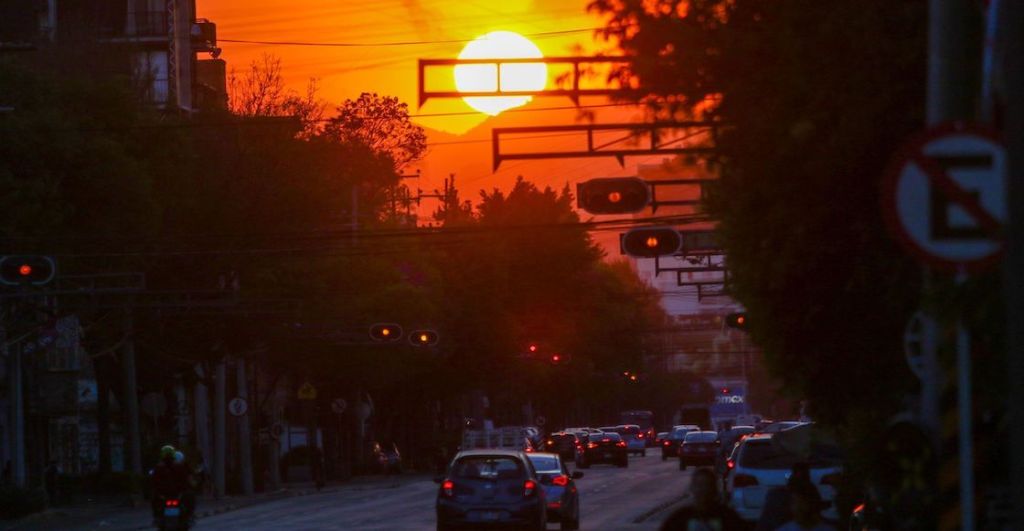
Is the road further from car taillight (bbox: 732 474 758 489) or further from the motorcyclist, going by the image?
the motorcyclist

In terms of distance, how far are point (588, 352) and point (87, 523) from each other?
6734 cm

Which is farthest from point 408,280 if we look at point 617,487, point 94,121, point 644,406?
point 644,406

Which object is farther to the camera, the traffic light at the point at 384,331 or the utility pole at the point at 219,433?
the utility pole at the point at 219,433

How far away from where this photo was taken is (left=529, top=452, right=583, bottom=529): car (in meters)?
34.0

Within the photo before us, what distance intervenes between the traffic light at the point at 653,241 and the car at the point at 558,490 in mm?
4401

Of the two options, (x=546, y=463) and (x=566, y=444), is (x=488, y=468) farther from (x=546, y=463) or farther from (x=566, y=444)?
(x=566, y=444)

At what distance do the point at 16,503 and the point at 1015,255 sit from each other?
37796mm

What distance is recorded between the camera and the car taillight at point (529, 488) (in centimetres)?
3034

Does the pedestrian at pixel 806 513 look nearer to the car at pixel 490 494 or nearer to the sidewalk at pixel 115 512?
the car at pixel 490 494

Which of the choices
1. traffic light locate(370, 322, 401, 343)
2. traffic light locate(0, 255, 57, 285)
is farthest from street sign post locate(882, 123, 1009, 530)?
traffic light locate(370, 322, 401, 343)

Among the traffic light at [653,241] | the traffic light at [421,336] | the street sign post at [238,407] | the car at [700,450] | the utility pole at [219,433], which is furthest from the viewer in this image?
the car at [700,450]

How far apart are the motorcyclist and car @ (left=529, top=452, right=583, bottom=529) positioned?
736 cm

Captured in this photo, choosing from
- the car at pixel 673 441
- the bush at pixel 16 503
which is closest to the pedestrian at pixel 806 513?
the bush at pixel 16 503

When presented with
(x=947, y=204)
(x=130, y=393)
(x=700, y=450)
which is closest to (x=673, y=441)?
(x=700, y=450)
